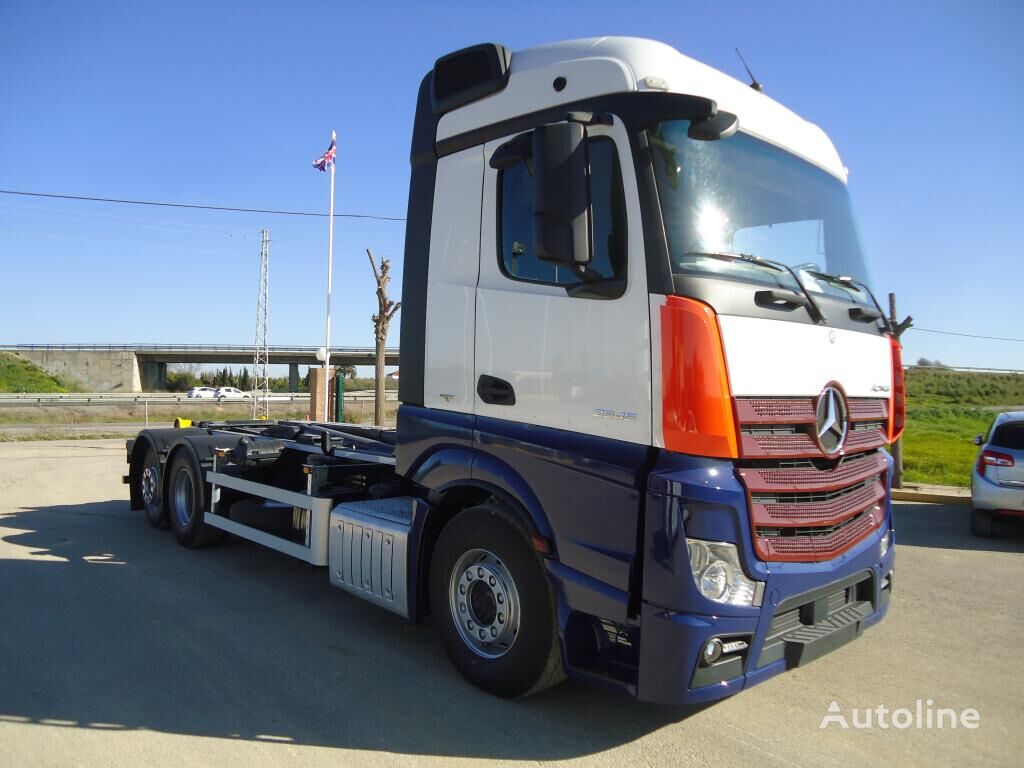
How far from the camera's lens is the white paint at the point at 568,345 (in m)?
3.20

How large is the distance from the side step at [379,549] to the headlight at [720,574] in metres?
1.82

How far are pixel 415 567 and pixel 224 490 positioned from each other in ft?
10.8

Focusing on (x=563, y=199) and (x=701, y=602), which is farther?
(x=563, y=199)

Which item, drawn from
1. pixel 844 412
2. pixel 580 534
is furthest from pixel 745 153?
pixel 580 534

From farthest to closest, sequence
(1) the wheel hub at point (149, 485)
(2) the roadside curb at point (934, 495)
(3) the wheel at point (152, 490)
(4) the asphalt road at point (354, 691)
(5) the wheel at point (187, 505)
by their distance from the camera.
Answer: (2) the roadside curb at point (934, 495), (1) the wheel hub at point (149, 485), (3) the wheel at point (152, 490), (5) the wheel at point (187, 505), (4) the asphalt road at point (354, 691)

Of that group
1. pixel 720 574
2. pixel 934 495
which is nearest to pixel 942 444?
pixel 934 495

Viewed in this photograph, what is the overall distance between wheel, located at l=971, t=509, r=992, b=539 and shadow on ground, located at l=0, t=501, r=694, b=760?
6.57 metres

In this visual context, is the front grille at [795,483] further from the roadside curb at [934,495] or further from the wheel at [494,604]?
the roadside curb at [934,495]

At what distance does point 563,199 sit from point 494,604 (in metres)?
2.17

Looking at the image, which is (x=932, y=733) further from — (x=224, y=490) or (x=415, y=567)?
(x=224, y=490)

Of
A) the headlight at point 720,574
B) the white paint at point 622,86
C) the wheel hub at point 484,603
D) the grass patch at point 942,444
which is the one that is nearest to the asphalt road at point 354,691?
the wheel hub at point 484,603

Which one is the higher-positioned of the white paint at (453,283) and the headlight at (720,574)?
the white paint at (453,283)

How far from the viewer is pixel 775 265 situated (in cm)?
349

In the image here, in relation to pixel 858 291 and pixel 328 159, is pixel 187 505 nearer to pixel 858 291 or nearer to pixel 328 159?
pixel 858 291
